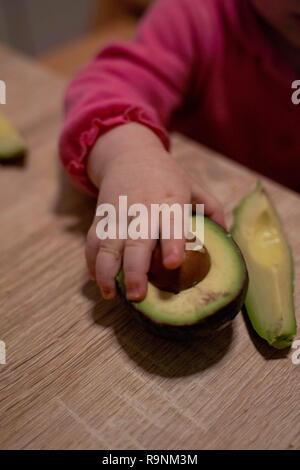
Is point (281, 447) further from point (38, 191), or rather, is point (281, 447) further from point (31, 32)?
point (31, 32)

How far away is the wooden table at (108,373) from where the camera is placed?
0.40 m

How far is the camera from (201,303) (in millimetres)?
420

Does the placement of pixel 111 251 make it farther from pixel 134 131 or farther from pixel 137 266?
pixel 134 131

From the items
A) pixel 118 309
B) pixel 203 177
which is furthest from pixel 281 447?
pixel 203 177

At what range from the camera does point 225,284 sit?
0.43 metres

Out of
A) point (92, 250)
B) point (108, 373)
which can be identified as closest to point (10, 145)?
point (92, 250)

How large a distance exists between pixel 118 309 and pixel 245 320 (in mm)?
134

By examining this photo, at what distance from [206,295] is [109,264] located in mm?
101

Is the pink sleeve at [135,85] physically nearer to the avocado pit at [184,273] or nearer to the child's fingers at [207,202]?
the child's fingers at [207,202]

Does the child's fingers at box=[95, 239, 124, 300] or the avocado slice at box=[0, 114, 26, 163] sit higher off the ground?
the child's fingers at box=[95, 239, 124, 300]
